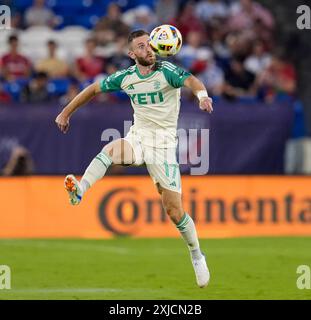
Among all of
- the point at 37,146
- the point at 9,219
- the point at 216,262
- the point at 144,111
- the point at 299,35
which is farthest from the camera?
the point at 299,35

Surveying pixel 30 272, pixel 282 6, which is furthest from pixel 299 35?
pixel 30 272

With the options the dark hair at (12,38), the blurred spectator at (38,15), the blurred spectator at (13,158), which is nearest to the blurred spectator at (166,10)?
the blurred spectator at (38,15)

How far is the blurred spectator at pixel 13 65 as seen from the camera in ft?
71.4

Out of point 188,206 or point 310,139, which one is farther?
point 310,139

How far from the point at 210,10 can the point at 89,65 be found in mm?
3669

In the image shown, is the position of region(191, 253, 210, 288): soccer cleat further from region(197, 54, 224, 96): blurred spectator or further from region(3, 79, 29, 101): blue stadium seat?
region(197, 54, 224, 96): blurred spectator

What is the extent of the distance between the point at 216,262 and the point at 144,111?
432cm

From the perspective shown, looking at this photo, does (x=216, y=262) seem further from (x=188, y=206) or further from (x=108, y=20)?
(x=108, y=20)

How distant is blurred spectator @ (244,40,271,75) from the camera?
23.4 meters

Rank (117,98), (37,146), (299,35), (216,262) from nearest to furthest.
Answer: (216,262) < (37,146) < (117,98) < (299,35)

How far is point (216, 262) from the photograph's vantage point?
50.6ft

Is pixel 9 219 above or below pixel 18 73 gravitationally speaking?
below

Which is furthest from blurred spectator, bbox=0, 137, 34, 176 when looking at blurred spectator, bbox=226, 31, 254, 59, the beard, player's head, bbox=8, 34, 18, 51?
the beard

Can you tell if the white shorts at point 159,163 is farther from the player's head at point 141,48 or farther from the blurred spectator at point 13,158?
the blurred spectator at point 13,158
